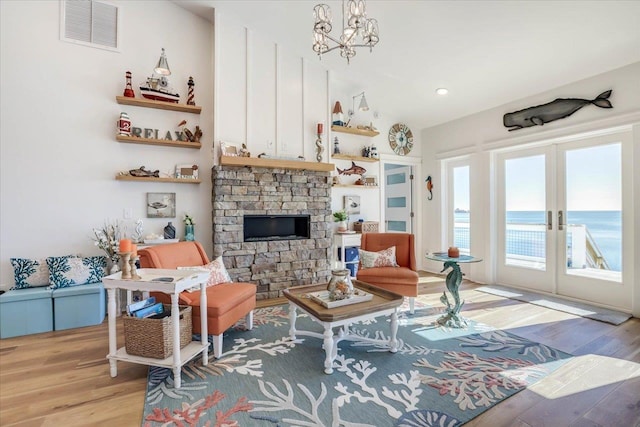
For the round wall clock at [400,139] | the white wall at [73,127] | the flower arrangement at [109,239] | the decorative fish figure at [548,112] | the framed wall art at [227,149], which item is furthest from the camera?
the round wall clock at [400,139]

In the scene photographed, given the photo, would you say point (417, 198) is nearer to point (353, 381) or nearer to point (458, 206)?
point (458, 206)

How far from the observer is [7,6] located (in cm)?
310

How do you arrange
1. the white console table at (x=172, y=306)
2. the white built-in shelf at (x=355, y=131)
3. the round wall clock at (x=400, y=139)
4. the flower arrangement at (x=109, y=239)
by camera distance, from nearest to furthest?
the white console table at (x=172, y=306)
the flower arrangement at (x=109, y=239)
the white built-in shelf at (x=355, y=131)
the round wall clock at (x=400, y=139)

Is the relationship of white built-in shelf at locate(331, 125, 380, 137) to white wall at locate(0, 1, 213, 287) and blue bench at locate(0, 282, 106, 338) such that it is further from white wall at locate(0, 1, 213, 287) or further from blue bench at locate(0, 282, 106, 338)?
blue bench at locate(0, 282, 106, 338)

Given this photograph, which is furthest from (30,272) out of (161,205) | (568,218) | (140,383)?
(568,218)

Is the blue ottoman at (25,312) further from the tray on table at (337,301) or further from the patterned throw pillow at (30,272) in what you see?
the tray on table at (337,301)

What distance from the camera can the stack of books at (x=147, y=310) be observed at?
2150 mm

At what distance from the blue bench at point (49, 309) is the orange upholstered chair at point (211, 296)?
96 centimetres

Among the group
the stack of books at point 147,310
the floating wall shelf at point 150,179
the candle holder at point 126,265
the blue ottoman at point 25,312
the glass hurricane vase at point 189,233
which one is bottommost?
the blue ottoman at point 25,312

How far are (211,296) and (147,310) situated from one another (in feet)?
1.52

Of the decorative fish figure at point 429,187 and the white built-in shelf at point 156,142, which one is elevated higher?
the white built-in shelf at point 156,142

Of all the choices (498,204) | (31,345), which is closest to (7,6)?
(31,345)

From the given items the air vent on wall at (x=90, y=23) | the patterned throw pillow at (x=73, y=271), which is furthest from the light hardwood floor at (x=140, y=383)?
the air vent on wall at (x=90, y=23)

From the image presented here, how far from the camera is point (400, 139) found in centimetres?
546
